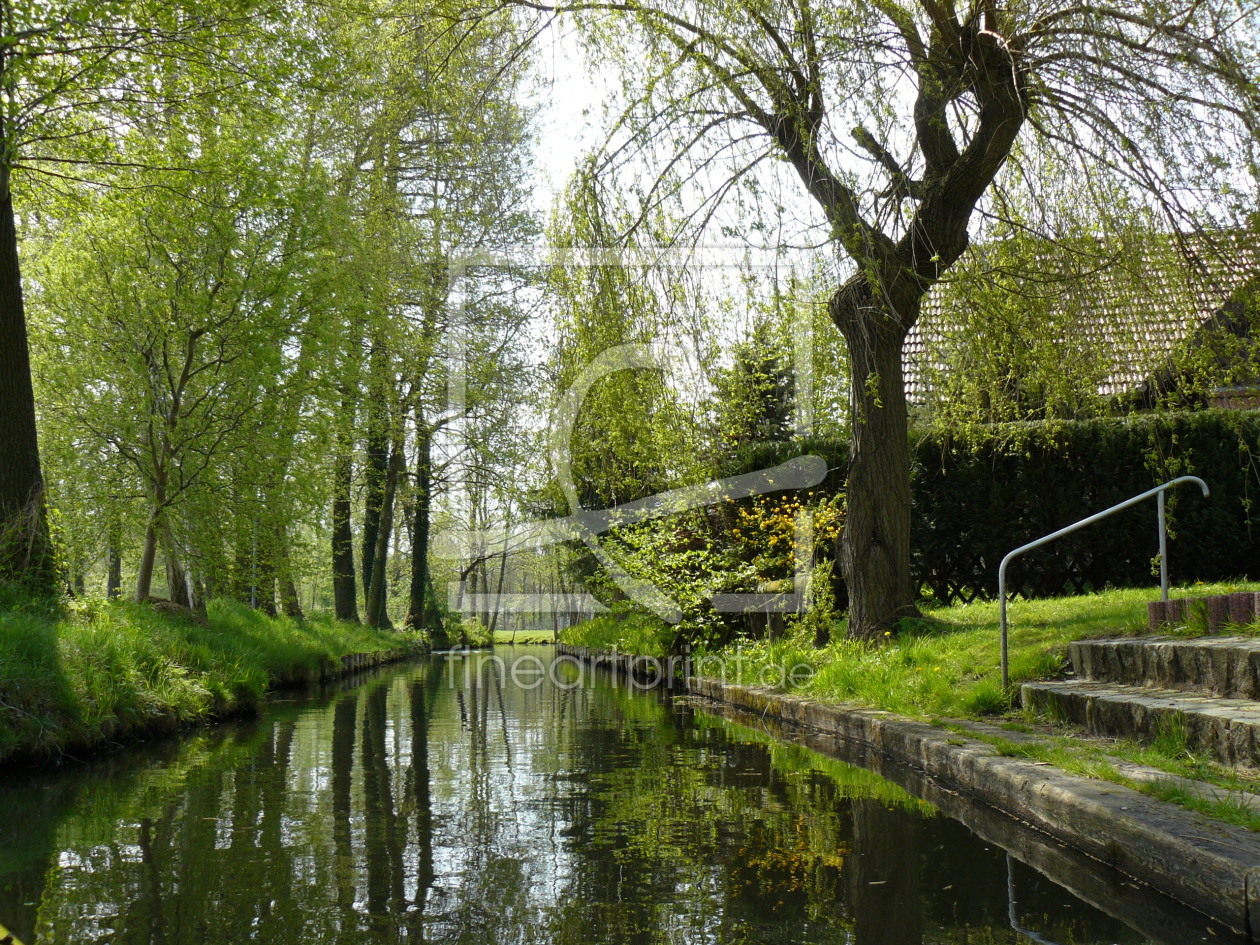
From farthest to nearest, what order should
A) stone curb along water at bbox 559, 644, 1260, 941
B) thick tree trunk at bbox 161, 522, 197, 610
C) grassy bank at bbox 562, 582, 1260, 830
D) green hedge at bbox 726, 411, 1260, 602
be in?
green hedge at bbox 726, 411, 1260, 602
thick tree trunk at bbox 161, 522, 197, 610
grassy bank at bbox 562, 582, 1260, 830
stone curb along water at bbox 559, 644, 1260, 941

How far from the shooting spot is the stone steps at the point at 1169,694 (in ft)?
16.1

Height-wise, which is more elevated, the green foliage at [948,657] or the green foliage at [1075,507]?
the green foliage at [1075,507]

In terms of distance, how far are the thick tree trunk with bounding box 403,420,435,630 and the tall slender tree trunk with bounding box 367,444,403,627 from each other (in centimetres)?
57

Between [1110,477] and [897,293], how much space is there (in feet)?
16.5

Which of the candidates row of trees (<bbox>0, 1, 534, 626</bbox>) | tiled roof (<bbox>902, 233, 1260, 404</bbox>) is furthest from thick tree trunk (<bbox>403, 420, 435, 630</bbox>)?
tiled roof (<bbox>902, 233, 1260, 404</bbox>)

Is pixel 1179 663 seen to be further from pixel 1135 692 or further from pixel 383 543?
pixel 383 543

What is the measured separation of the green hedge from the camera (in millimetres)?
12430

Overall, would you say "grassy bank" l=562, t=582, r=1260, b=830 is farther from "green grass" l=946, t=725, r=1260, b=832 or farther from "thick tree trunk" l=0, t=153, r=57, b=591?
"thick tree trunk" l=0, t=153, r=57, b=591

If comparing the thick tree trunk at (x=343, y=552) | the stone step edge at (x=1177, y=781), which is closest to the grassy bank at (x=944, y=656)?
the stone step edge at (x=1177, y=781)

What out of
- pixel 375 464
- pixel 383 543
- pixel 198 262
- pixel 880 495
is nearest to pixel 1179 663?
pixel 880 495

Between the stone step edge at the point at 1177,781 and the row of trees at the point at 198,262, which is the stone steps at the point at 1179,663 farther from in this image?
the row of trees at the point at 198,262

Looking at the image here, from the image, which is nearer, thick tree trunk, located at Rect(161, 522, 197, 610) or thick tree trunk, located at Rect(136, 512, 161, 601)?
thick tree trunk, located at Rect(161, 522, 197, 610)

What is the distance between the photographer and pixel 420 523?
2823 centimetres

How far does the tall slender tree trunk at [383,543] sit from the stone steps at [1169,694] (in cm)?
2005
